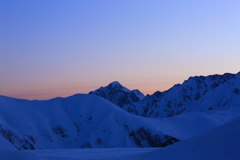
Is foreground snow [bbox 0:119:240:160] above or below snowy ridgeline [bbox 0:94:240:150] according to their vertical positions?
above

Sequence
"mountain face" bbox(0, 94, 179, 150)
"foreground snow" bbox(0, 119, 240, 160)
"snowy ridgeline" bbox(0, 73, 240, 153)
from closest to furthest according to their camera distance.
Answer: "foreground snow" bbox(0, 119, 240, 160)
"mountain face" bbox(0, 94, 179, 150)
"snowy ridgeline" bbox(0, 73, 240, 153)

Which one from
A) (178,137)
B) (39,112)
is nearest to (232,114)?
(178,137)

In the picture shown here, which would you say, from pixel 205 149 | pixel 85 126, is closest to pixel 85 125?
pixel 85 126

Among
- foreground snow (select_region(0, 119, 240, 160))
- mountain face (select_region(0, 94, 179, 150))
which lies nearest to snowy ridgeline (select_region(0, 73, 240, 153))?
mountain face (select_region(0, 94, 179, 150))

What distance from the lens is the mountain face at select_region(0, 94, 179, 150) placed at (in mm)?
64562

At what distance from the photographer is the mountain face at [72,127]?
212ft

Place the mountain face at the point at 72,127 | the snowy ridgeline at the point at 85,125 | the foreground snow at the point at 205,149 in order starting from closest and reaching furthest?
the foreground snow at the point at 205,149 → the mountain face at the point at 72,127 → the snowy ridgeline at the point at 85,125

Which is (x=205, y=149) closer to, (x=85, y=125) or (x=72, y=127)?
(x=72, y=127)

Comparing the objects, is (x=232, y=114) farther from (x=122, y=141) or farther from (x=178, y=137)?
(x=122, y=141)

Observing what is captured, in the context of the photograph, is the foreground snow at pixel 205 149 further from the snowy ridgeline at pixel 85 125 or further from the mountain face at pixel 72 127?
the mountain face at pixel 72 127

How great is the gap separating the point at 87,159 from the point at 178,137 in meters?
50.7

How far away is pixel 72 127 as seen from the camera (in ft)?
243

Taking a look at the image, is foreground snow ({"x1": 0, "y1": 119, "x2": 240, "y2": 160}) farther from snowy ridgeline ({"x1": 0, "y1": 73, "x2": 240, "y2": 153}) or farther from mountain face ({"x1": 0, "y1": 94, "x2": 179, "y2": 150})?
mountain face ({"x1": 0, "y1": 94, "x2": 179, "y2": 150})

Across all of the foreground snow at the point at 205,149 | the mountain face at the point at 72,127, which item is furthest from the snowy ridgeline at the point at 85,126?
the foreground snow at the point at 205,149
